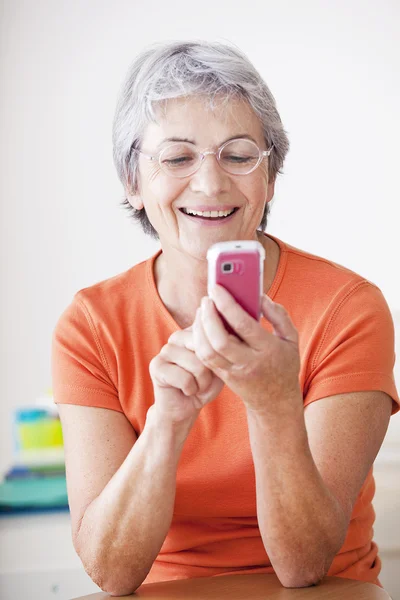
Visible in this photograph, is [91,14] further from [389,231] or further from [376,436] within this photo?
[376,436]

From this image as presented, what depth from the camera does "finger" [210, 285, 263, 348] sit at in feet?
3.41

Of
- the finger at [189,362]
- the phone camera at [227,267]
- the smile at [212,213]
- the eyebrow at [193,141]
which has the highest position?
the eyebrow at [193,141]

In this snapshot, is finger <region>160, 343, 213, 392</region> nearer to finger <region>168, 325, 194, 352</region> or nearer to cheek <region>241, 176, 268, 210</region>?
finger <region>168, 325, 194, 352</region>

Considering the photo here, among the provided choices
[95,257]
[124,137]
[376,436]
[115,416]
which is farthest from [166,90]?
[95,257]

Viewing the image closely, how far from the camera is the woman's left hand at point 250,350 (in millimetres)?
1049

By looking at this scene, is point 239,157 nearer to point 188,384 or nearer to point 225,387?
point 225,387

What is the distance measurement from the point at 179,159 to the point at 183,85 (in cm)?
13

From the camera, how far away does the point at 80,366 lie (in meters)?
→ 1.57

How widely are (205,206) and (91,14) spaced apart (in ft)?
7.89

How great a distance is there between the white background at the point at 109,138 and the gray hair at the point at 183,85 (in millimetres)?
1913

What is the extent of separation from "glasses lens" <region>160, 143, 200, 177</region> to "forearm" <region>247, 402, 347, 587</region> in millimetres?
512

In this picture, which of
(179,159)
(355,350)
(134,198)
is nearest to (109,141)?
(134,198)

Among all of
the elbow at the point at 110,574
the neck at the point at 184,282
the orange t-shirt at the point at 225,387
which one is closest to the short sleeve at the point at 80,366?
the orange t-shirt at the point at 225,387

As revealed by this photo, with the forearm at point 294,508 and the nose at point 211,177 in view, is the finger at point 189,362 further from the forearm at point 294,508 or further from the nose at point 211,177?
the nose at point 211,177
